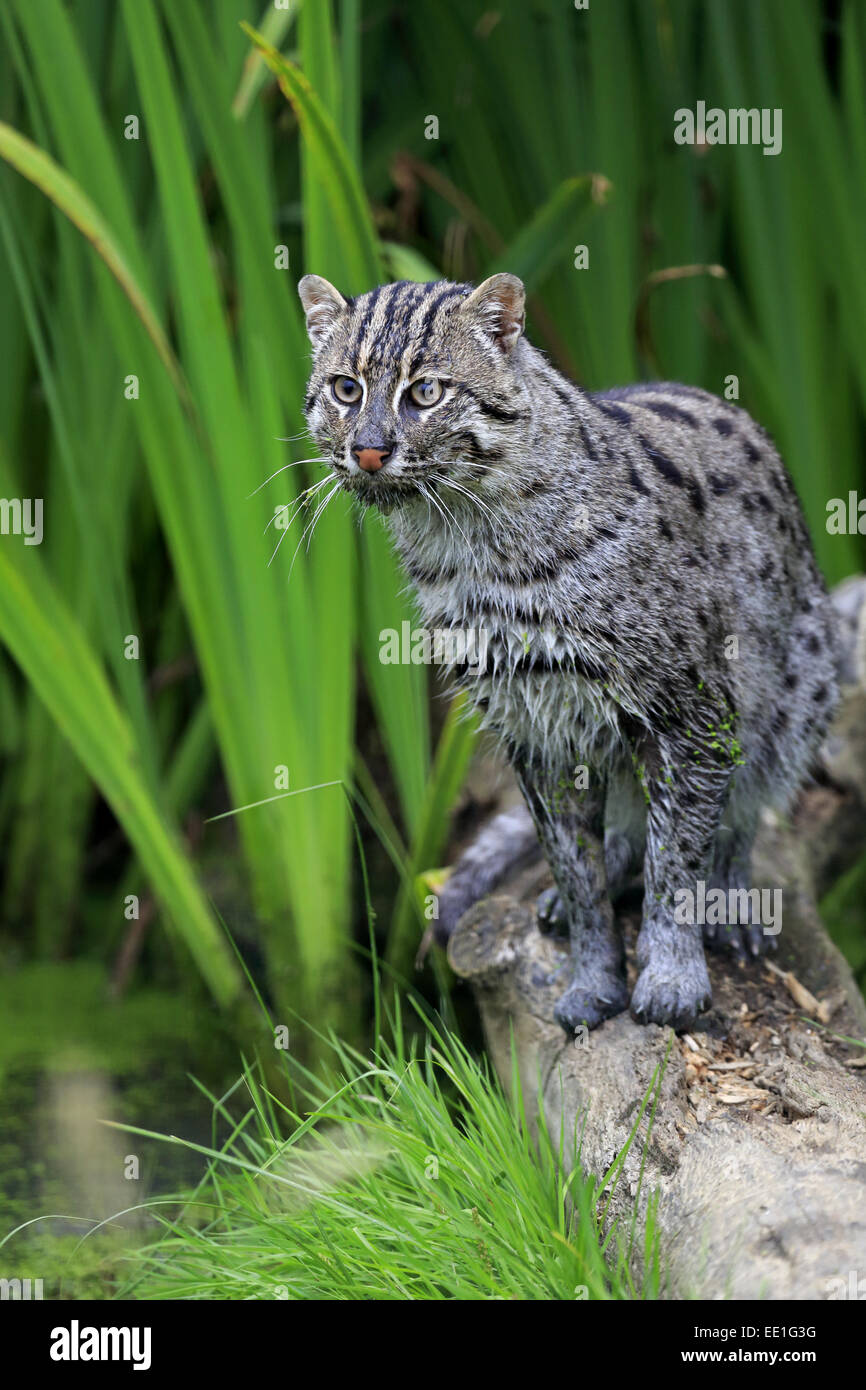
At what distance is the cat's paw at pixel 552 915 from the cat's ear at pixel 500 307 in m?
1.47

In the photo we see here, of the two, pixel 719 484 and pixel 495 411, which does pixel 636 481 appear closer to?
pixel 719 484

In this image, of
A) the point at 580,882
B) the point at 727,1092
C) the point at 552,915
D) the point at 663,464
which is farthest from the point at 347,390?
the point at 727,1092

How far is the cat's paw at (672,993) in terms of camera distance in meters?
3.15

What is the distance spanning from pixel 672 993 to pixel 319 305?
6.03 feet

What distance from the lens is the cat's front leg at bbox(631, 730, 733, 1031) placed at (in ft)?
10.4

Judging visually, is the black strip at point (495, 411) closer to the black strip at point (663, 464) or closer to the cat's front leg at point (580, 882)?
the black strip at point (663, 464)

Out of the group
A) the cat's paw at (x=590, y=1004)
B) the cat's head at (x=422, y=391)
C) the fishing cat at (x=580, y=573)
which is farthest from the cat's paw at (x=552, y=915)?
the cat's head at (x=422, y=391)

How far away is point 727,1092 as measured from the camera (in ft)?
9.58

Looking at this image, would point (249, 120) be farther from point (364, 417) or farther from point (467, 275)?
point (364, 417)

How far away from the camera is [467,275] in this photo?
5.55m

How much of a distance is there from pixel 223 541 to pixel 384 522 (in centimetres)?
118

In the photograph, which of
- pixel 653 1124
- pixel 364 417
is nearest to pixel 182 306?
pixel 364 417

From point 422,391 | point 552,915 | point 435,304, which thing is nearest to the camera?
point 422,391

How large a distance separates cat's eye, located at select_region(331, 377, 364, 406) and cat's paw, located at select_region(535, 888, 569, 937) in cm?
144
